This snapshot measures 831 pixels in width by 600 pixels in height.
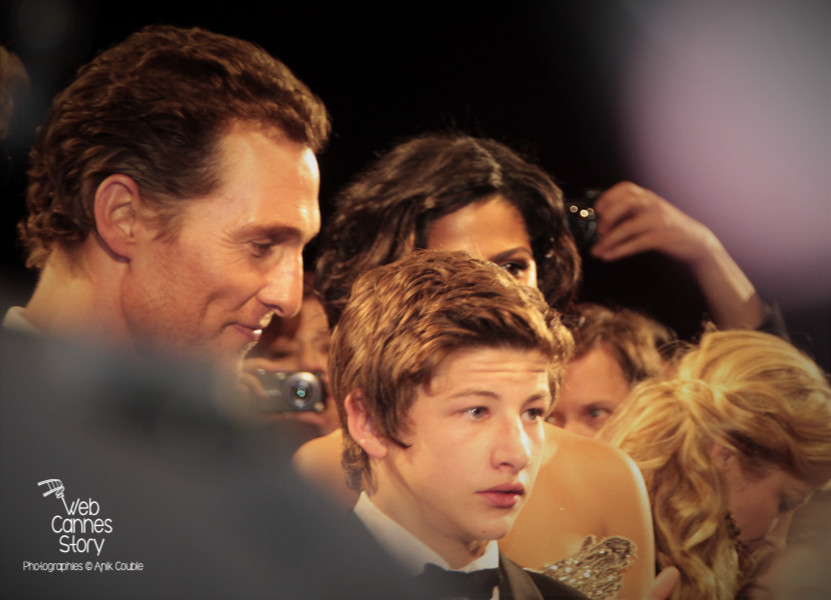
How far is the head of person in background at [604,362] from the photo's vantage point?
241 centimetres

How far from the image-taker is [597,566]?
2.39m

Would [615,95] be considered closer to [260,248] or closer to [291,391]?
[260,248]

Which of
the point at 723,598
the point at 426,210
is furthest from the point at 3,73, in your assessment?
the point at 723,598

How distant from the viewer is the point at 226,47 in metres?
2.35

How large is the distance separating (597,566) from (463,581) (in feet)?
1.29

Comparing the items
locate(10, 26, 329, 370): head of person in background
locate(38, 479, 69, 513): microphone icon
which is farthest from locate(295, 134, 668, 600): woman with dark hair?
locate(38, 479, 69, 513): microphone icon

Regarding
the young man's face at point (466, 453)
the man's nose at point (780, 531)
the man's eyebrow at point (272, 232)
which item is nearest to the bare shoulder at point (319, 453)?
the young man's face at point (466, 453)

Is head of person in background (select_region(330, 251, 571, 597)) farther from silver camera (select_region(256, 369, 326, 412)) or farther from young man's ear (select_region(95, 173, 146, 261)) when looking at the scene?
young man's ear (select_region(95, 173, 146, 261))

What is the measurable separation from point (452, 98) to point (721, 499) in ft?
4.57

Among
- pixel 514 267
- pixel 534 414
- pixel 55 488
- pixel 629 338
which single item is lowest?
pixel 55 488

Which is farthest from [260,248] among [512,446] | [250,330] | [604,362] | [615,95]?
[615,95]

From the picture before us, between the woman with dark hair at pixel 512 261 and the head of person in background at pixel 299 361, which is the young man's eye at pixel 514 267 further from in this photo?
the head of person in background at pixel 299 361

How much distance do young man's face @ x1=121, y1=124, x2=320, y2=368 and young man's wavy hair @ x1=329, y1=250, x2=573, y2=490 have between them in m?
0.25

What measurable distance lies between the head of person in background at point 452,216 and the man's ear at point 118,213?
0.50 meters
